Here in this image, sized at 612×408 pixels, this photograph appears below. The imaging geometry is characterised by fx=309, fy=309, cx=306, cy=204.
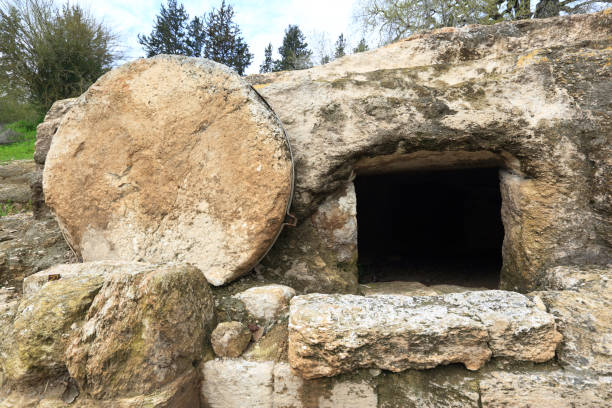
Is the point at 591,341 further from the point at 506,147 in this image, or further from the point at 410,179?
the point at 410,179

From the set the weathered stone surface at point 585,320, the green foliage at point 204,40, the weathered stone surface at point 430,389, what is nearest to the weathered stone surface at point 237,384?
the weathered stone surface at point 430,389

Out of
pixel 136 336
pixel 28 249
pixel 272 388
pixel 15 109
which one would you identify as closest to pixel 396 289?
pixel 272 388

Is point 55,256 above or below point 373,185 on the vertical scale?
below

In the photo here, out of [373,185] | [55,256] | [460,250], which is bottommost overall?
[460,250]

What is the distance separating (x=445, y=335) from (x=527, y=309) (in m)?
0.35

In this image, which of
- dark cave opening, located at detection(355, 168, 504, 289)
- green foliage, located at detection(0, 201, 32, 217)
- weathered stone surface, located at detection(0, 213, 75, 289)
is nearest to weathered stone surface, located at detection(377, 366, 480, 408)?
dark cave opening, located at detection(355, 168, 504, 289)

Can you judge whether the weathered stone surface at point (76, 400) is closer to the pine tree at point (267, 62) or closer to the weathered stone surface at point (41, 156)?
the weathered stone surface at point (41, 156)

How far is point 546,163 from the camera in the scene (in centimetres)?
164

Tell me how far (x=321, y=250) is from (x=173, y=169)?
0.99m

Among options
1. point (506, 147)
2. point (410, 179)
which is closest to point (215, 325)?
point (506, 147)

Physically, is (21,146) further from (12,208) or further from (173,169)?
(173,169)

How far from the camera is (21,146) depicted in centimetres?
699

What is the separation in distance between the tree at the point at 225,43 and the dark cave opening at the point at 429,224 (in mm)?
13745

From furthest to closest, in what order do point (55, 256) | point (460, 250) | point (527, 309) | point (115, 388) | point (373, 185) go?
1. point (373, 185)
2. point (460, 250)
3. point (55, 256)
4. point (527, 309)
5. point (115, 388)
